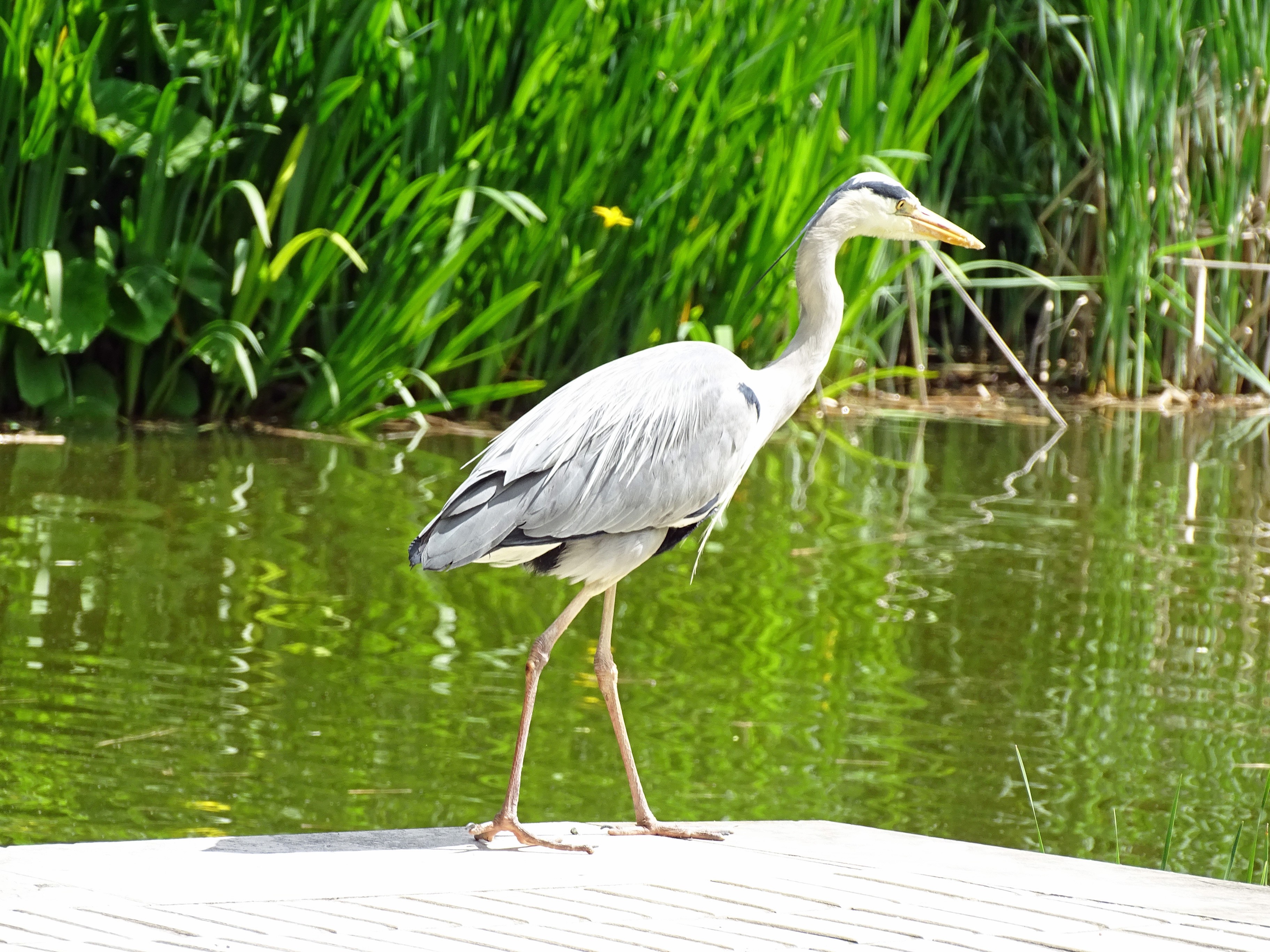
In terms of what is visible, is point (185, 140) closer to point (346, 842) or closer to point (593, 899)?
point (346, 842)

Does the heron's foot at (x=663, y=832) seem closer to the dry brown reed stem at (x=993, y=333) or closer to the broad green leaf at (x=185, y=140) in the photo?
the dry brown reed stem at (x=993, y=333)

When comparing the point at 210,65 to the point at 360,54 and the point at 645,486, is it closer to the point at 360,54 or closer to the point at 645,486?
the point at 360,54

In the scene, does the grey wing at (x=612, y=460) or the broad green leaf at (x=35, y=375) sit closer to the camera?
the grey wing at (x=612, y=460)

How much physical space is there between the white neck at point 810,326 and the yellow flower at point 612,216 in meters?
3.67

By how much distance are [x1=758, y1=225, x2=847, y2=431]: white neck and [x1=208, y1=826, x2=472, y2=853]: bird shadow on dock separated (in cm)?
106

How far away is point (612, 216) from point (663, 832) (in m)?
4.40

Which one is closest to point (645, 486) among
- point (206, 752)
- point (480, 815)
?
point (480, 815)

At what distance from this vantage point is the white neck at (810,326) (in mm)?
3529

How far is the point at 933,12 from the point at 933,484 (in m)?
4.35

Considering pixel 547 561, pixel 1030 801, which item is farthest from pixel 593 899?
pixel 1030 801

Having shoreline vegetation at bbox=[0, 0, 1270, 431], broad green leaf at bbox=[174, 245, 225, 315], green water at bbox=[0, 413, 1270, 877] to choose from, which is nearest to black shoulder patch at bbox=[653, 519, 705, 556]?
green water at bbox=[0, 413, 1270, 877]

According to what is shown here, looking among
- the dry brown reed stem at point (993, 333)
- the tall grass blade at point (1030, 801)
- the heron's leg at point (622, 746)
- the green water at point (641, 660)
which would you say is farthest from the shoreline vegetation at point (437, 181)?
the heron's leg at point (622, 746)

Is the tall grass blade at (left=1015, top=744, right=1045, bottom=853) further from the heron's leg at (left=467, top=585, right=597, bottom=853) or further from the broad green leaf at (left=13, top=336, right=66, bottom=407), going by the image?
the broad green leaf at (left=13, top=336, right=66, bottom=407)

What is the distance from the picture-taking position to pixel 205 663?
4.62m
